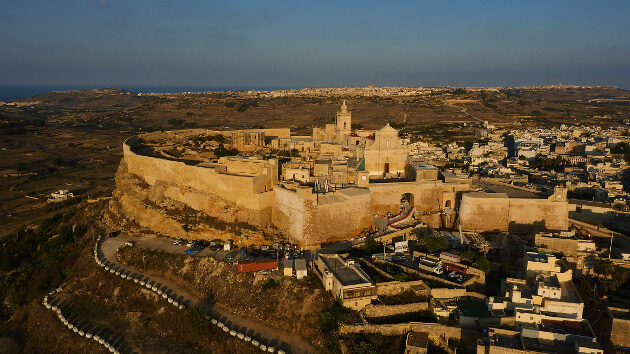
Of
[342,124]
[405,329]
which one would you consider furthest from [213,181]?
[342,124]

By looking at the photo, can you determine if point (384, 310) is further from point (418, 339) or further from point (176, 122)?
point (176, 122)

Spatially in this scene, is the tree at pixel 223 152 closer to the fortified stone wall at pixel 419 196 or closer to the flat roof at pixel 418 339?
the fortified stone wall at pixel 419 196

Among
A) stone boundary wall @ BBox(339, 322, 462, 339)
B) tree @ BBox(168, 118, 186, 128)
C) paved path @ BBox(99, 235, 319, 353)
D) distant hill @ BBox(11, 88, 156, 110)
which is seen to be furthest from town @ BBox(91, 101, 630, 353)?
distant hill @ BBox(11, 88, 156, 110)

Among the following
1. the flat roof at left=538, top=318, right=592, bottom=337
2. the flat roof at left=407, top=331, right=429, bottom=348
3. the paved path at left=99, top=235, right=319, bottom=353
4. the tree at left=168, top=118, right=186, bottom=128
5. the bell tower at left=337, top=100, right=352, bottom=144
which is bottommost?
the paved path at left=99, top=235, right=319, bottom=353

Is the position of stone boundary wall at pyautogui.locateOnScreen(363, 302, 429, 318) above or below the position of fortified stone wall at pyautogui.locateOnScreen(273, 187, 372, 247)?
below

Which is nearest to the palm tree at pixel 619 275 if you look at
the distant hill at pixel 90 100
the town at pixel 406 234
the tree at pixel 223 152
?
the town at pixel 406 234

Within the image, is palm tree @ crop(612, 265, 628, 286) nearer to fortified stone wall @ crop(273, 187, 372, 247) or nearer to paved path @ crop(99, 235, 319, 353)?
fortified stone wall @ crop(273, 187, 372, 247)
